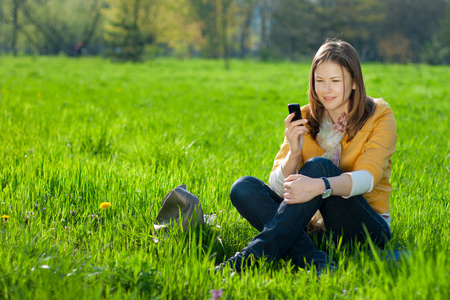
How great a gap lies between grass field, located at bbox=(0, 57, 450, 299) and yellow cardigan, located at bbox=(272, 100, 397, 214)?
0.30m

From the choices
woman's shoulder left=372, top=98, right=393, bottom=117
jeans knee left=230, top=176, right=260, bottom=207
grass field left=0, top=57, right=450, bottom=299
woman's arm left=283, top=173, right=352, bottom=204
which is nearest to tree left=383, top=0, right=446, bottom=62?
grass field left=0, top=57, right=450, bottom=299

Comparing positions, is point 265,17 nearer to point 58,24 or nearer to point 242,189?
point 58,24

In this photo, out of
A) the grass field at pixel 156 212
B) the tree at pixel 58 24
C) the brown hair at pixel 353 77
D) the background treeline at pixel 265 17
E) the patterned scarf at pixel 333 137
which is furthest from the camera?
the tree at pixel 58 24

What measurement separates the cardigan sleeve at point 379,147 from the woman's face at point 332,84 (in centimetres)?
24

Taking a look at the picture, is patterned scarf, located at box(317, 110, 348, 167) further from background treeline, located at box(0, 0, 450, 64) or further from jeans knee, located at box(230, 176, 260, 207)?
background treeline, located at box(0, 0, 450, 64)

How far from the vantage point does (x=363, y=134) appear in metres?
2.51

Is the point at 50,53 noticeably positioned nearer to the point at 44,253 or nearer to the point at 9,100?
the point at 9,100

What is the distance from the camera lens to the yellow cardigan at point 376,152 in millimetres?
2391

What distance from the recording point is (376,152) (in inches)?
94.6

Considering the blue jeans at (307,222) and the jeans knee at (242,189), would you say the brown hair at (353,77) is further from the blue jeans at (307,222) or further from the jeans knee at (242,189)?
the jeans knee at (242,189)

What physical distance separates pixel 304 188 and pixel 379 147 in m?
0.53

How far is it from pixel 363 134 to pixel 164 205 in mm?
1222

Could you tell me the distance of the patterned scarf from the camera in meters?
2.61

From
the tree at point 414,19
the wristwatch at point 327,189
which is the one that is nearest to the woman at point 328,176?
the wristwatch at point 327,189
